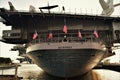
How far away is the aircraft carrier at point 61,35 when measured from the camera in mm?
19078

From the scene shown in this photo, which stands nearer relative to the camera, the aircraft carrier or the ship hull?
the ship hull

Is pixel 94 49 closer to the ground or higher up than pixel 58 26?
closer to the ground

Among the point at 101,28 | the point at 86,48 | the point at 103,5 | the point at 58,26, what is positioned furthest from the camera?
the point at 103,5

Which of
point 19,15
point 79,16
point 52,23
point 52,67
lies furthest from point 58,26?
point 52,67

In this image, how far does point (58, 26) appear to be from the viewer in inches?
1217

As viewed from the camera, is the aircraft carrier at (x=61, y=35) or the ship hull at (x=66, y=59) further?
the aircraft carrier at (x=61, y=35)

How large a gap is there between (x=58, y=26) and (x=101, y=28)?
25.1 ft

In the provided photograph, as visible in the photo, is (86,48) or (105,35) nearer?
(86,48)

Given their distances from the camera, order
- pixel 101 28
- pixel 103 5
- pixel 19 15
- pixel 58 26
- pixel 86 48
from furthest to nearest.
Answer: pixel 103 5 < pixel 101 28 < pixel 58 26 < pixel 19 15 < pixel 86 48

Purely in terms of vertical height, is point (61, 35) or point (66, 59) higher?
point (61, 35)

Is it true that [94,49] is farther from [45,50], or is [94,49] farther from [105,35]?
[105,35]

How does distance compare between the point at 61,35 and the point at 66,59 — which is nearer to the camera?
the point at 66,59

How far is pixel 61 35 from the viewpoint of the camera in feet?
99.3

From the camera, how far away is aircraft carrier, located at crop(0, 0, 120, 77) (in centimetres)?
1908
